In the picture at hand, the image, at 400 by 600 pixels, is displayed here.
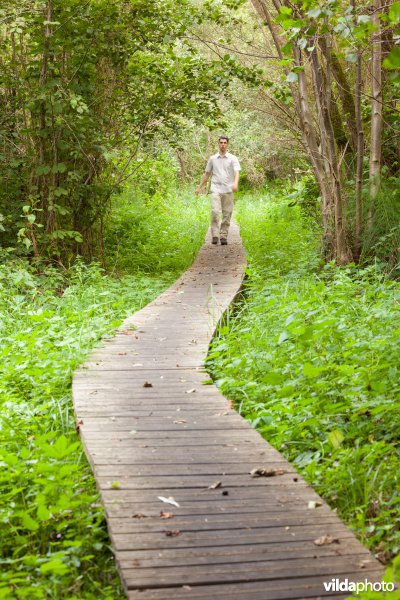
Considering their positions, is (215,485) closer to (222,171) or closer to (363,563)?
(363,563)

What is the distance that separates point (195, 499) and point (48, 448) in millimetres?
830

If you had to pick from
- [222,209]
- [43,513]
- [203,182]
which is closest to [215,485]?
[43,513]

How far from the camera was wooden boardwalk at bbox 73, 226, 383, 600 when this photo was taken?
2.93 m

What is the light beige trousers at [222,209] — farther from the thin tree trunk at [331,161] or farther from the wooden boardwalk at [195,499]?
the wooden boardwalk at [195,499]

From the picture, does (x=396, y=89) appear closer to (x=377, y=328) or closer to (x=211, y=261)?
(x=211, y=261)

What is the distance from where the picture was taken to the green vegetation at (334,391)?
157 inches

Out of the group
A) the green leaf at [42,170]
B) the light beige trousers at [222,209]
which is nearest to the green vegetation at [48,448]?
the green leaf at [42,170]

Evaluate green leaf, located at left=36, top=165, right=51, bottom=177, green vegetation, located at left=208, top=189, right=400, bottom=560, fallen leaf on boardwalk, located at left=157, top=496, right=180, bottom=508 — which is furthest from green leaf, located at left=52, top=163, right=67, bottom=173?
fallen leaf on boardwalk, located at left=157, top=496, right=180, bottom=508

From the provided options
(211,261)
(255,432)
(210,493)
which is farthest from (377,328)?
(211,261)

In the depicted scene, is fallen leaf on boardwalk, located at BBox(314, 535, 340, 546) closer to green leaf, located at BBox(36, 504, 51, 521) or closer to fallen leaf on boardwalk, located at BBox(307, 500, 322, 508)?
fallen leaf on boardwalk, located at BBox(307, 500, 322, 508)

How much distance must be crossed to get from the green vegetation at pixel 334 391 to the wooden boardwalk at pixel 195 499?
0.93 ft

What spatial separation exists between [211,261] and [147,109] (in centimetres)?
282

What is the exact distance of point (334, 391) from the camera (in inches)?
199

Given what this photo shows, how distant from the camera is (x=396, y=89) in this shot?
1202 cm
